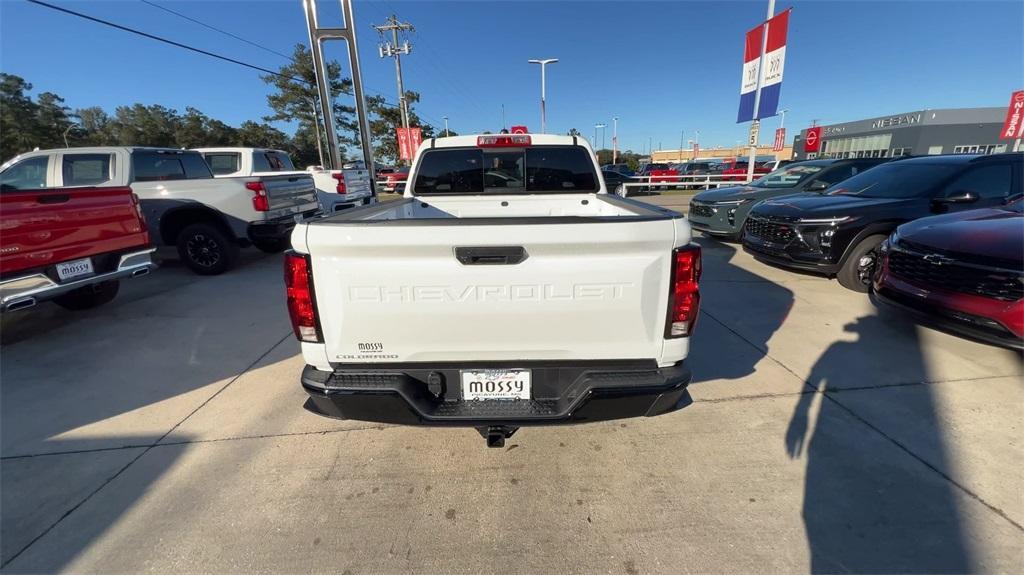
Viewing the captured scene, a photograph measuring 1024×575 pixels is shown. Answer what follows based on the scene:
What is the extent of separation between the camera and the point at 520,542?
6.39 feet

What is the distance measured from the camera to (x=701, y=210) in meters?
8.60

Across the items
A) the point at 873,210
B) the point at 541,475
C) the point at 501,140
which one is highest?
the point at 501,140

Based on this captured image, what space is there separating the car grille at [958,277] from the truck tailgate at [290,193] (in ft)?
27.2

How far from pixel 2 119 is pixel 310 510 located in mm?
72027

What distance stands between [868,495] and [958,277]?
7.67 feet

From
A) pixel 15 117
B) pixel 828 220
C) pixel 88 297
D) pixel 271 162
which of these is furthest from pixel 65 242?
pixel 15 117

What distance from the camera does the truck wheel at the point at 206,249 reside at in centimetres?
658

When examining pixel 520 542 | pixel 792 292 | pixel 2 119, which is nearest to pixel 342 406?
pixel 520 542

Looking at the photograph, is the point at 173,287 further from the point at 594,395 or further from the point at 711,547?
the point at 711,547

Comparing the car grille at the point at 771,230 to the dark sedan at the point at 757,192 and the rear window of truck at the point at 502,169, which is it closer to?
the dark sedan at the point at 757,192

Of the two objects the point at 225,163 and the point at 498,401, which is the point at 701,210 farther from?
the point at 225,163

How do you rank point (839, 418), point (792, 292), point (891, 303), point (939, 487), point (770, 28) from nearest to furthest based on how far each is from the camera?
point (939, 487) → point (839, 418) → point (891, 303) → point (792, 292) → point (770, 28)

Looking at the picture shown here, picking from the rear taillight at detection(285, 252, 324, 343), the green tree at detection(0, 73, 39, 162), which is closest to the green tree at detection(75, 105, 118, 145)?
the green tree at detection(0, 73, 39, 162)

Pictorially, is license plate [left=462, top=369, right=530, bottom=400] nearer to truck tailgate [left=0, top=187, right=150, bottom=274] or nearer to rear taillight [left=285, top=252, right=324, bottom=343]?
rear taillight [left=285, top=252, right=324, bottom=343]
